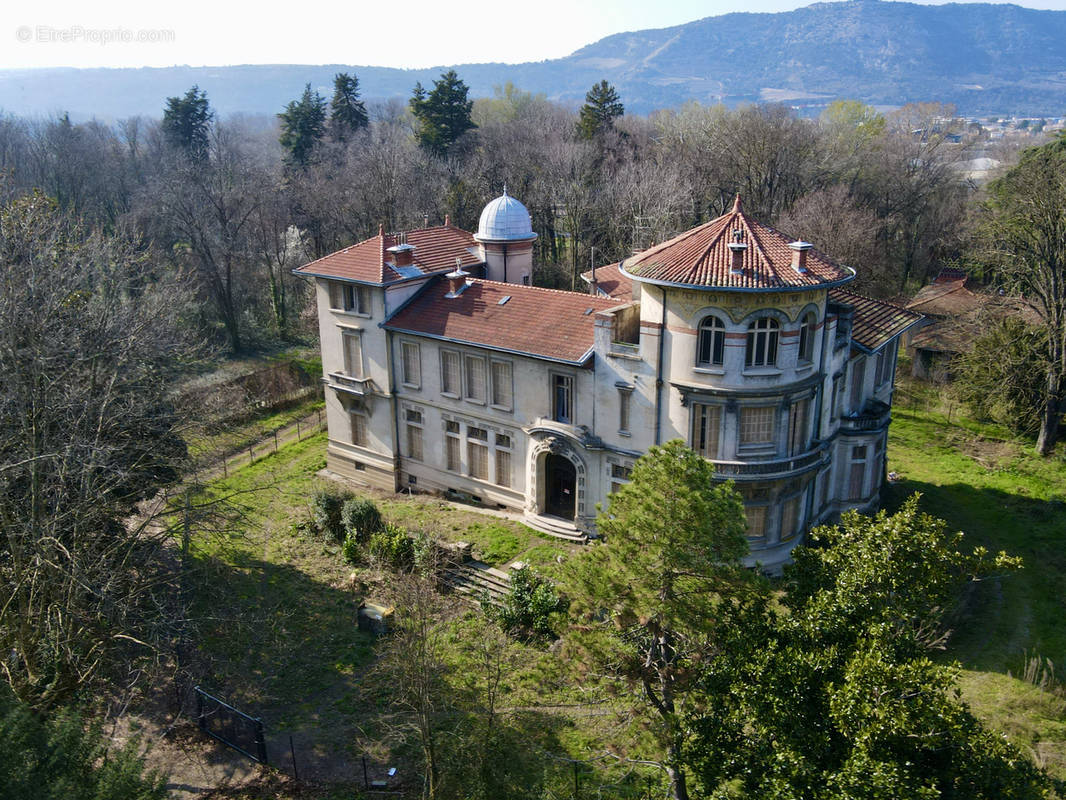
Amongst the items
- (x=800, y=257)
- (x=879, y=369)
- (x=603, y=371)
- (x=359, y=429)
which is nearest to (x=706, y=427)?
(x=603, y=371)

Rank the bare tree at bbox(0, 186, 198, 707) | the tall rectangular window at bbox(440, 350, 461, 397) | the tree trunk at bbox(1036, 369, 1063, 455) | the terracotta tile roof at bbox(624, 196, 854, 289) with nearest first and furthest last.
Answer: the bare tree at bbox(0, 186, 198, 707)
the terracotta tile roof at bbox(624, 196, 854, 289)
the tall rectangular window at bbox(440, 350, 461, 397)
the tree trunk at bbox(1036, 369, 1063, 455)

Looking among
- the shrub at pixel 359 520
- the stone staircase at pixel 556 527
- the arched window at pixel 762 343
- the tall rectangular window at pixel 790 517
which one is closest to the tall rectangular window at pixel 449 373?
the shrub at pixel 359 520

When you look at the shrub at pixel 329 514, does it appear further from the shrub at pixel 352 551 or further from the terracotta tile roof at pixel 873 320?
the terracotta tile roof at pixel 873 320

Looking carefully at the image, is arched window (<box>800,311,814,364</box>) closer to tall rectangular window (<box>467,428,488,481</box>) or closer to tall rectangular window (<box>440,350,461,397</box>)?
tall rectangular window (<box>467,428,488,481</box>)

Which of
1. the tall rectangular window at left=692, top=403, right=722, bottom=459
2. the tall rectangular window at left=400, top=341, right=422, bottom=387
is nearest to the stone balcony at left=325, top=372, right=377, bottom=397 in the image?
the tall rectangular window at left=400, top=341, right=422, bottom=387

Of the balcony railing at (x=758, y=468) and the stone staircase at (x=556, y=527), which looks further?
the stone staircase at (x=556, y=527)

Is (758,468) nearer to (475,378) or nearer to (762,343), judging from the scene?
(762,343)
